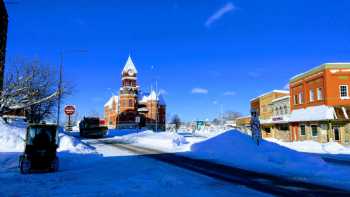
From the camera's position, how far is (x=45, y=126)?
60.7ft

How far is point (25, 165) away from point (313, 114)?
37.9 m

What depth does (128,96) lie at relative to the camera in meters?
116

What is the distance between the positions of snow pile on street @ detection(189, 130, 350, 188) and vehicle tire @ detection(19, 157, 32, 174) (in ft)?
36.0

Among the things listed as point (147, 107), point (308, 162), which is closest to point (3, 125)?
point (308, 162)

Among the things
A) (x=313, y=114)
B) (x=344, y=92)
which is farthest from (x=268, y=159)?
(x=344, y=92)

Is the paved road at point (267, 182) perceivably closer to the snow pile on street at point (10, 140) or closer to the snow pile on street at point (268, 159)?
the snow pile on street at point (268, 159)

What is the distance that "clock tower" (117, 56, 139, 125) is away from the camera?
115 m

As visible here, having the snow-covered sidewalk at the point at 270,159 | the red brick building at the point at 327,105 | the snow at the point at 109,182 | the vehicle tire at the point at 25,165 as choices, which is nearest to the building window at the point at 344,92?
the red brick building at the point at 327,105

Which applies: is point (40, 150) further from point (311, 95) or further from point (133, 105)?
point (133, 105)

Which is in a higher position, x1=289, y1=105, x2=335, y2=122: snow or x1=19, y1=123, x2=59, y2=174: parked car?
x1=289, y1=105, x2=335, y2=122: snow

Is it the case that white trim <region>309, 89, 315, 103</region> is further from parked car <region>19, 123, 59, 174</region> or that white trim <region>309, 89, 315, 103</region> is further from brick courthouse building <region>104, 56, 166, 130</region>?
brick courthouse building <region>104, 56, 166, 130</region>

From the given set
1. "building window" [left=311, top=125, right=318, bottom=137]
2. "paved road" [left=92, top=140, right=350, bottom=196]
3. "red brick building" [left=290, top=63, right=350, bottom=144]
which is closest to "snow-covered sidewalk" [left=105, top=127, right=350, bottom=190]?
"paved road" [left=92, top=140, right=350, bottom=196]

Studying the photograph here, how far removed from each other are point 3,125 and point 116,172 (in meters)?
13.7

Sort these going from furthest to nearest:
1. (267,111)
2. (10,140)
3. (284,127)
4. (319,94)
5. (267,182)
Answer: (267,111), (284,127), (319,94), (10,140), (267,182)
